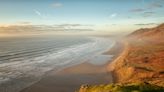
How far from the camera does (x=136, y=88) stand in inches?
658

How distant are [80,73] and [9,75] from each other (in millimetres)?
11958

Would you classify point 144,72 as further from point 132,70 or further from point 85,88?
point 85,88

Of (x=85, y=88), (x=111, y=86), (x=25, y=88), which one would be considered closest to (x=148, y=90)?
(x=111, y=86)

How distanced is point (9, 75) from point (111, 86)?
25.5 m

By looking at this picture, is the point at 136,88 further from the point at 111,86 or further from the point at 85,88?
the point at 85,88

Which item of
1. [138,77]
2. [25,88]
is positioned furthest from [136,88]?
[25,88]

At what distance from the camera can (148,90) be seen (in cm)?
1639

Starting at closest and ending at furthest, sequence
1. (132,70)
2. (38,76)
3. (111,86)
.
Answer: (111,86) → (132,70) → (38,76)

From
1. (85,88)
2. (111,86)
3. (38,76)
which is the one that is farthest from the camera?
(38,76)

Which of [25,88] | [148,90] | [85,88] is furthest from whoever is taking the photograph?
[25,88]

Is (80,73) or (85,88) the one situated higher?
(85,88)

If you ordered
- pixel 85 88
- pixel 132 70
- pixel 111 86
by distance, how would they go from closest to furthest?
pixel 111 86, pixel 85 88, pixel 132 70

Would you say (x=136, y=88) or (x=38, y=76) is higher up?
(x=136, y=88)

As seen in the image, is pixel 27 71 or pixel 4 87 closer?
pixel 4 87
